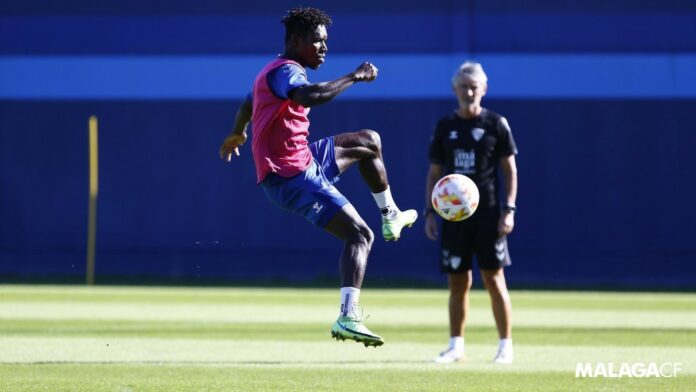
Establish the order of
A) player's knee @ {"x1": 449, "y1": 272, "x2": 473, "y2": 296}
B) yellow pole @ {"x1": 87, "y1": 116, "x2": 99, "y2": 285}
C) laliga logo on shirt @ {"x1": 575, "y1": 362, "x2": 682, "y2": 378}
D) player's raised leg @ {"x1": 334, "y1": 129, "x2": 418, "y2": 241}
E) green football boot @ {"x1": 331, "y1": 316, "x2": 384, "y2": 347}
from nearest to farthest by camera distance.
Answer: green football boot @ {"x1": 331, "y1": 316, "x2": 384, "y2": 347} → player's raised leg @ {"x1": 334, "y1": 129, "x2": 418, "y2": 241} → laliga logo on shirt @ {"x1": 575, "y1": 362, "x2": 682, "y2": 378} → player's knee @ {"x1": 449, "y1": 272, "x2": 473, "y2": 296} → yellow pole @ {"x1": 87, "y1": 116, "x2": 99, "y2": 285}

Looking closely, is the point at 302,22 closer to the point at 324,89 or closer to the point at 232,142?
the point at 324,89

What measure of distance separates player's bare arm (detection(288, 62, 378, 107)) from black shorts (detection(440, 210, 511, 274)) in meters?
3.01

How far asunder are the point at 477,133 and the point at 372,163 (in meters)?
2.23

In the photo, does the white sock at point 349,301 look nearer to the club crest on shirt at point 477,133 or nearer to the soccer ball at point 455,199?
the soccer ball at point 455,199

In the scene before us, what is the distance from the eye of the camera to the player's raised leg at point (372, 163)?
921cm

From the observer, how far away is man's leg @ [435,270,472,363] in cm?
1116

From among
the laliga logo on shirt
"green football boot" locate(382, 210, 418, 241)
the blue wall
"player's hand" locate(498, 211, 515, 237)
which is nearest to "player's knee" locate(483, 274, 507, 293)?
"player's hand" locate(498, 211, 515, 237)

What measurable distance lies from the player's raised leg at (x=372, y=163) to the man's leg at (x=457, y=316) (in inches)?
81.9

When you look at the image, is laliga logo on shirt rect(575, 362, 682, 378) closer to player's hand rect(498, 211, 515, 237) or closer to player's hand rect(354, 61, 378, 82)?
player's hand rect(498, 211, 515, 237)

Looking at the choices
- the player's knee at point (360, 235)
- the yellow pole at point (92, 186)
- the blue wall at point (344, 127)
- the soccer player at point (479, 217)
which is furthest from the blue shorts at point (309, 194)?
the yellow pole at point (92, 186)

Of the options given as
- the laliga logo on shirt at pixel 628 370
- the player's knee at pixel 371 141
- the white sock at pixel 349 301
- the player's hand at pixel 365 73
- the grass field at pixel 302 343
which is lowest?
the grass field at pixel 302 343

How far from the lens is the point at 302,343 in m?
13.0

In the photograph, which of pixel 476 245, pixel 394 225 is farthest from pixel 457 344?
pixel 394 225

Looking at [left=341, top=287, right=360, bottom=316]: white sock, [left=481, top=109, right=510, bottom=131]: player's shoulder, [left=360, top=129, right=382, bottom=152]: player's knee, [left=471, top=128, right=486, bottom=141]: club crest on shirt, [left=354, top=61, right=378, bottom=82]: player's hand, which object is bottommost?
[left=341, top=287, right=360, bottom=316]: white sock
